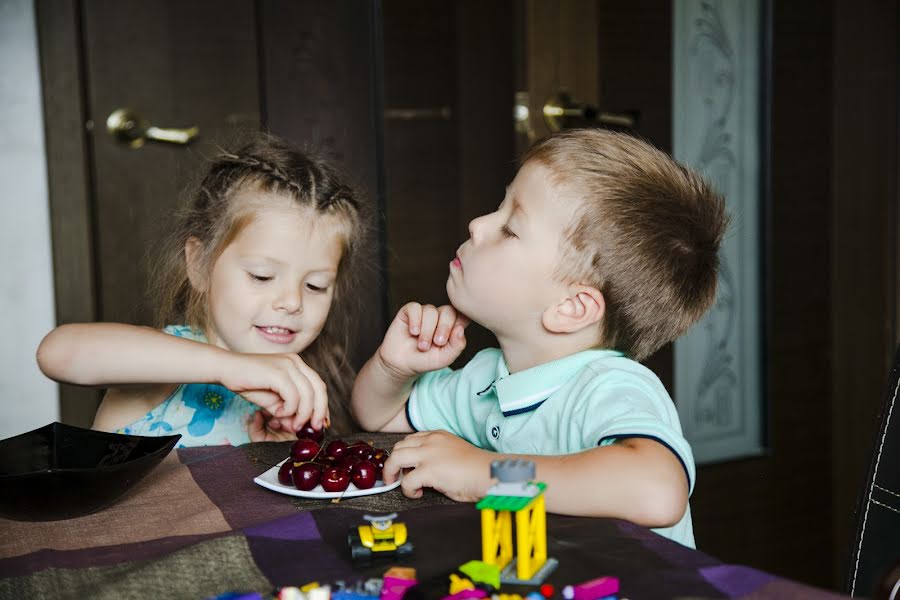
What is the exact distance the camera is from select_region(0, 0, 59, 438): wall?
2.48 metres

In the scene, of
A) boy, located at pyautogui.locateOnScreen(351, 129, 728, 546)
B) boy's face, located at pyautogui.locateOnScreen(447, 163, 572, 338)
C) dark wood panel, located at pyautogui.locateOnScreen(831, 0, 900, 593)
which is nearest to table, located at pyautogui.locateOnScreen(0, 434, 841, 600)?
boy, located at pyautogui.locateOnScreen(351, 129, 728, 546)

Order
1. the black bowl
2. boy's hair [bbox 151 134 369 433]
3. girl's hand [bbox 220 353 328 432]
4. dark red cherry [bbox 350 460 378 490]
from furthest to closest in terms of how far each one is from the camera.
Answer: boy's hair [bbox 151 134 369 433] < girl's hand [bbox 220 353 328 432] < dark red cherry [bbox 350 460 378 490] < the black bowl

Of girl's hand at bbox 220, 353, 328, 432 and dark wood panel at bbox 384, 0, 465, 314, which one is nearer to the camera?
girl's hand at bbox 220, 353, 328, 432

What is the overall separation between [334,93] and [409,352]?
4.27 ft

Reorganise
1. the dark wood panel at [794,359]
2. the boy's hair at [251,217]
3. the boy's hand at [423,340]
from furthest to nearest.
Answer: the dark wood panel at [794,359]
the boy's hair at [251,217]
the boy's hand at [423,340]

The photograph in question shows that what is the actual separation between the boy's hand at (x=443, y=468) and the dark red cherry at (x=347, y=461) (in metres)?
0.03

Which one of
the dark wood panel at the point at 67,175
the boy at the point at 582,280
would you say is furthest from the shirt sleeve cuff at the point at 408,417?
the dark wood panel at the point at 67,175

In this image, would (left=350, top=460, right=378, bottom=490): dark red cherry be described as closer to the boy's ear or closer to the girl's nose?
the boy's ear

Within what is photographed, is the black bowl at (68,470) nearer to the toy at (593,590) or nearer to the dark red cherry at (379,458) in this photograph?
the dark red cherry at (379,458)

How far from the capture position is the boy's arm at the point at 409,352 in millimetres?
1409

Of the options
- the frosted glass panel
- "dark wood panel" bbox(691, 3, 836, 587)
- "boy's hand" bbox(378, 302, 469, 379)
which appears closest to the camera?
"boy's hand" bbox(378, 302, 469, 379)

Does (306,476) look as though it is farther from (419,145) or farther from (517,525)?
(419,145)

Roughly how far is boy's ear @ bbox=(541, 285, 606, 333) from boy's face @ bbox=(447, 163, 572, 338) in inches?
0.5

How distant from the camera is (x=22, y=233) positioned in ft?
8.32
